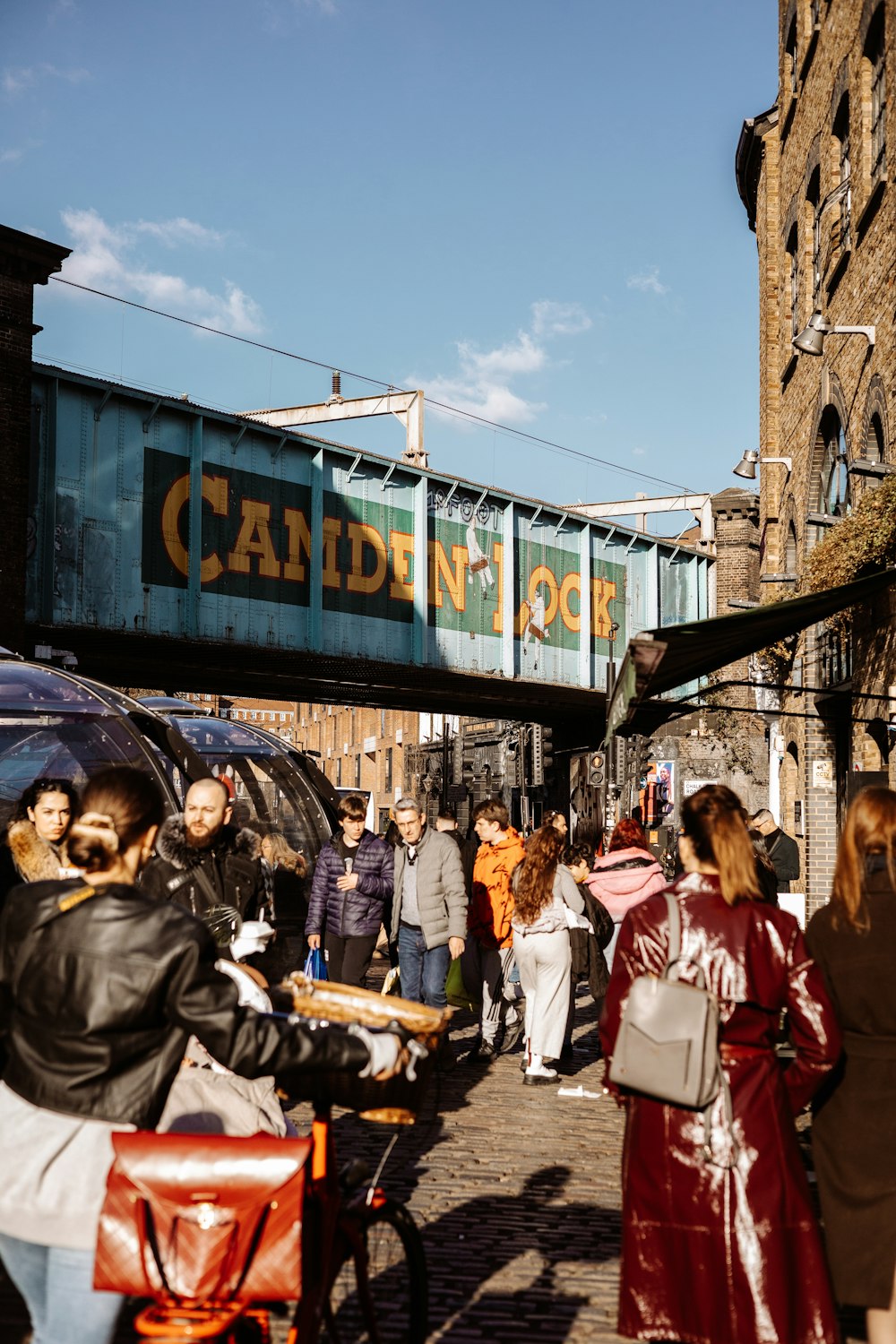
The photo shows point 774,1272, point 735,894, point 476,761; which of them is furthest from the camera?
point 476,761

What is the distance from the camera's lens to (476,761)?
51.1m

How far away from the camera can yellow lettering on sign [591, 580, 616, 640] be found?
111ft

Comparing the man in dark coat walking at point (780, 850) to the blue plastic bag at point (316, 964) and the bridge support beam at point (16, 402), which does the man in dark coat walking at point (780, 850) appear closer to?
the blue plastic bag at point (316, 964)

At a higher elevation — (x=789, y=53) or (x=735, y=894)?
(x=789, y=53)

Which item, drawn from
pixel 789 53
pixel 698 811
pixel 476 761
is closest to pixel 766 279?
pixel 789 53

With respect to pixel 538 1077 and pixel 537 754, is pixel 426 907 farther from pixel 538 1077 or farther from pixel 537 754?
pixel 537 754

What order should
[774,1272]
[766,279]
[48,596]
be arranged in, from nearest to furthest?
[774,1272] → [48,596] → [766,279]

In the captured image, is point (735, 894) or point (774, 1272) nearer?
point (774, 1272)

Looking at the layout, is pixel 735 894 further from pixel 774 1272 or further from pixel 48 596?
pixel 48 596

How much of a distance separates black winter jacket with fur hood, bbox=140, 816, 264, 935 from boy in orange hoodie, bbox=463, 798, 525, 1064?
4842 mm

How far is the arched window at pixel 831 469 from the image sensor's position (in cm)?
1853

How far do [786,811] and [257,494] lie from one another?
10494 millimetres

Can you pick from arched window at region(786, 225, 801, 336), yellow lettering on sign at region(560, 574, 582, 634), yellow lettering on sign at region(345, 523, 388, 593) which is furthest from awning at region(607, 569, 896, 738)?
yellow lettering on sign at region(560, 574, 582, 634)

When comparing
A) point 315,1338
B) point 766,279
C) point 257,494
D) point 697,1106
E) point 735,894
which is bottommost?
point 315,1338
